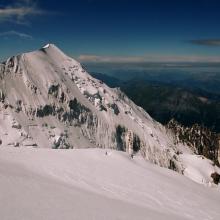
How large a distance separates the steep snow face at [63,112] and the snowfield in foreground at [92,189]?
143 feet

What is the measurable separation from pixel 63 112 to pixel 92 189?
236 ft

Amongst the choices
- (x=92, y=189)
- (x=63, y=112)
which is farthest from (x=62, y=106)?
(x=92, y=189)

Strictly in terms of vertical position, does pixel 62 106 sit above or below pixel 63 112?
above

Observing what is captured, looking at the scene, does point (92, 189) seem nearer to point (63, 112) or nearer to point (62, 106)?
point (63, 112)

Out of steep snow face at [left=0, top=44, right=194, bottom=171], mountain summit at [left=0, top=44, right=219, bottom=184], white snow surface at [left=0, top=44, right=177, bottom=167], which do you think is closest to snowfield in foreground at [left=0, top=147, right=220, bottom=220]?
mountain summit at [left=0, top=44, right=219, bottom=184]

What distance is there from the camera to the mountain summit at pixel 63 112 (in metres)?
90.8

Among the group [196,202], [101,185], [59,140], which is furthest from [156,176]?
[59,140]

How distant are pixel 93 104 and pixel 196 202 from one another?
268 ft

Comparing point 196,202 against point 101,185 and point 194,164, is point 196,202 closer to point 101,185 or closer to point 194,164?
point 101,185

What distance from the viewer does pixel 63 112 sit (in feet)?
336

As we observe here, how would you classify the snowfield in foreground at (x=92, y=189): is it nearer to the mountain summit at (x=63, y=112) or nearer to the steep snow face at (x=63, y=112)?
the mountain summit at (x=63, y=112)

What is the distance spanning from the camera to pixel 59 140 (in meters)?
92.2

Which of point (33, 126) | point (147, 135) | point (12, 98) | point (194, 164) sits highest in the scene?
point (12, 98)

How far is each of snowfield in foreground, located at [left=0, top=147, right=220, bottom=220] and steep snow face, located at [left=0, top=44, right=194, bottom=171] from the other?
43.7 meters
